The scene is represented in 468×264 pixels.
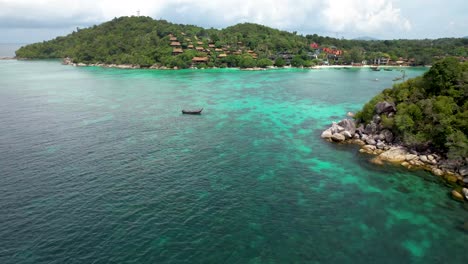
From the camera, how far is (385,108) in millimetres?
49156

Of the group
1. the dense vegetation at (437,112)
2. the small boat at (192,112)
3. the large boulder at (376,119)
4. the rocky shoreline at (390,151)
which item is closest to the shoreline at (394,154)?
the rocky shoreline at (390,151)

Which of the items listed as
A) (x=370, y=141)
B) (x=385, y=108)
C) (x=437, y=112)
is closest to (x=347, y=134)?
(x=370, y=141)

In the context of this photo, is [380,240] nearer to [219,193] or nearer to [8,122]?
[219,193]

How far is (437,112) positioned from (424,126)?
2685 millimetres

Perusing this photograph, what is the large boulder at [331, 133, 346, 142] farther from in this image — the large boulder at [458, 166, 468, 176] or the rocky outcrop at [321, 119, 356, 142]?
the large boulder at [458, 166, 468, 176]

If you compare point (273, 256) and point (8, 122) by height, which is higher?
point (8, 122)

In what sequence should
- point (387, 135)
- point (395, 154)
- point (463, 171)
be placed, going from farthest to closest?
point (387, 135)
point (395, 154)
point (463, 171)

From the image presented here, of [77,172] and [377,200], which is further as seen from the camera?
[77,172]

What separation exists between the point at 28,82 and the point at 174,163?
106 metres

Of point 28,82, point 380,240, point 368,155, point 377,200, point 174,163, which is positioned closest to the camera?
point 380,240

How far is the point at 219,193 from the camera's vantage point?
33.6m

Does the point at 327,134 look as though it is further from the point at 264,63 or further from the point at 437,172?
the point at 264,63

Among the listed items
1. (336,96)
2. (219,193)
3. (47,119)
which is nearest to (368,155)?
(219,193)

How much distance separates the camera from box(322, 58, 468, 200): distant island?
38.7 metres
